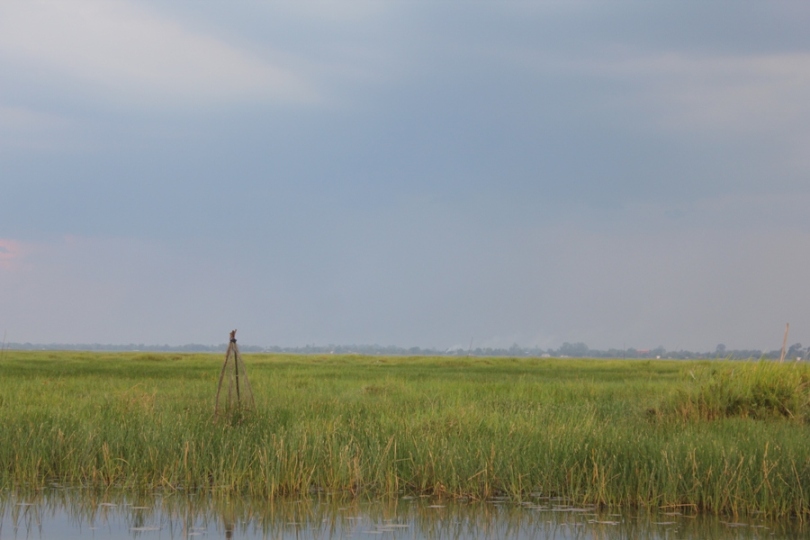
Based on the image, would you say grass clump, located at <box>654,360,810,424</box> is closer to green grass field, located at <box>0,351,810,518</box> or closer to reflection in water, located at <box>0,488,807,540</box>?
green grass field, located at <box>0,351,810,518</box>

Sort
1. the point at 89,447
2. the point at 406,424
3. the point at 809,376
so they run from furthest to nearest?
the point at 809,376, the point at 406,424, the point at 89,447

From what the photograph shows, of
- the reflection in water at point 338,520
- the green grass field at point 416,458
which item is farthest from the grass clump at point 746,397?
the reflection in water at point 338,520

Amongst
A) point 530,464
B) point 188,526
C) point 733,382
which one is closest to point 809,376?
point 733,382

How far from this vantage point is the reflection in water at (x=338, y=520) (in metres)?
7.72

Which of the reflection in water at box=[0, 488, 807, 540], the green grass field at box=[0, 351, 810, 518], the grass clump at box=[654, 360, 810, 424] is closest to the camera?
the reflection in water at box=[0, 488, 807, 540]

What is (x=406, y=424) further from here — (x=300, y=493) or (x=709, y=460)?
(x=709, y=460)

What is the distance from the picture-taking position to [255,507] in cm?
871

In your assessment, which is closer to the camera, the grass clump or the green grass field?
the green grass field

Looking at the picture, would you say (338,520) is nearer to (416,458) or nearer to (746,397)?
(416,458)

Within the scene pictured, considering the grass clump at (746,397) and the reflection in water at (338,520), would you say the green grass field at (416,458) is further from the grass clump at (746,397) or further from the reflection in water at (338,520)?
the grass clump at (746,397)

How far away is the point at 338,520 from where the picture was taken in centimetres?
821

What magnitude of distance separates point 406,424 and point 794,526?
17.7ft

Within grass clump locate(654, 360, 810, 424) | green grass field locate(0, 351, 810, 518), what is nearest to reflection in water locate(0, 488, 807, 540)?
green grass field locate(0, 351, 810, 518)

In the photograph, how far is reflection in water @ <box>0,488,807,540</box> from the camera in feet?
25.3
